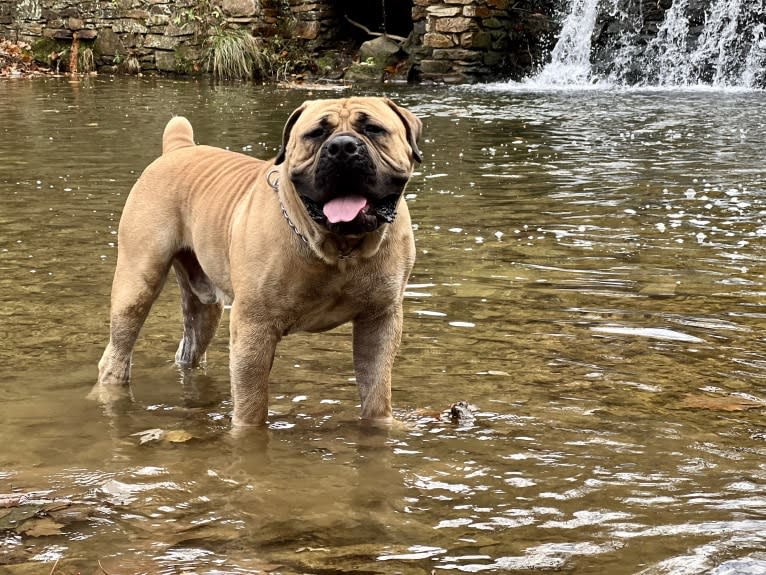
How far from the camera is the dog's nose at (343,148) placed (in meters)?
3.59

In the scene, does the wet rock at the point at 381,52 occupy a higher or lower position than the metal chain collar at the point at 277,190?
higher

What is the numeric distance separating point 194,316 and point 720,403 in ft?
7.93

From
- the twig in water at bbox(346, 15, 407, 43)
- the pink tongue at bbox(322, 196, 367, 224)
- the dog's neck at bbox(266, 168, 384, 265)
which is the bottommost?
the dog's neck at bbox(266, 168, 384, 265)

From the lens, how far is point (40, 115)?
1427cm

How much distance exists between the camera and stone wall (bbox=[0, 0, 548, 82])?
18.7 m

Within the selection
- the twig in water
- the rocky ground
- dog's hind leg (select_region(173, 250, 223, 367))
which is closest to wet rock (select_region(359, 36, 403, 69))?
the twig in water

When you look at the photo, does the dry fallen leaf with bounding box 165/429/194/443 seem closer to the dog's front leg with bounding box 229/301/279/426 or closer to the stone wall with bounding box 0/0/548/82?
the dog's front leg with bounding box 229/301/279/426

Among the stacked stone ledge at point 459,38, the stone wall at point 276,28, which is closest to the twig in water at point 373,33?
the stone wall at point 276,28

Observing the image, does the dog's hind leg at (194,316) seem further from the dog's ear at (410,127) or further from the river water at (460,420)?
the dog's ear at (410,127)

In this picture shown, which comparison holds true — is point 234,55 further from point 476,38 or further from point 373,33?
point 476,38

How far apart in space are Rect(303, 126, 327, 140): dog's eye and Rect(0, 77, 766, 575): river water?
1152mm

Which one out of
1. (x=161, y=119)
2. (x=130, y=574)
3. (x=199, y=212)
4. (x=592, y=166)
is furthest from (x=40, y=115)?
(x=130, y=574)

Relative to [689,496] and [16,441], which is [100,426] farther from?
[689,496]

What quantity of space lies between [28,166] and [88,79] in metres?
9.95
